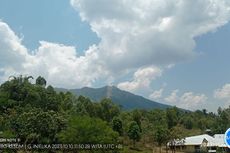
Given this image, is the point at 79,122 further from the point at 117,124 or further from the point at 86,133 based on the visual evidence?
the point at 117,124

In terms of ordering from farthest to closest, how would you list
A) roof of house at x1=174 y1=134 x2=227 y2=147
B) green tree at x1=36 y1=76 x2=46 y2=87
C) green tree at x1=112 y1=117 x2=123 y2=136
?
green tree at x1=36 y1=76 x2=46 y2=87 < roof of house at x1=174 y1=134 x2=227 y2=147 < green tree at x1=112 y1=117 x2=123 y2=136

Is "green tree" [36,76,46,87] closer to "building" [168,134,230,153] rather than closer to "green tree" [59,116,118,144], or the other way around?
"building" [168,134,230,153]

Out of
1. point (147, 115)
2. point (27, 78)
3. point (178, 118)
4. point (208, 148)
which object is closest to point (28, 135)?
point (27, 78)

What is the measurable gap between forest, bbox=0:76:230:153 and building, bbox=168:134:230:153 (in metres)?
1.94

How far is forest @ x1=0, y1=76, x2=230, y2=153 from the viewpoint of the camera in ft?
180

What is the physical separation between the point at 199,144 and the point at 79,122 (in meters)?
44.0

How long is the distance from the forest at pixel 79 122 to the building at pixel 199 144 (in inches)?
76.4

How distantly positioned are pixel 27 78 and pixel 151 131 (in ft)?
104

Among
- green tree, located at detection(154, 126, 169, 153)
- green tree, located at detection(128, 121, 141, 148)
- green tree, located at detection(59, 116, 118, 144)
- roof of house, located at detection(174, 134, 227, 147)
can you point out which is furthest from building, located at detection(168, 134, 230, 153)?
green tree, located at detection(59, 116, 118, 144)

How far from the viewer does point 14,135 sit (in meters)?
57.5

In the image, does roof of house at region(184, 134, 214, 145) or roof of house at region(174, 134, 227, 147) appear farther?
roof of house at region(184, 134, 214, 145)

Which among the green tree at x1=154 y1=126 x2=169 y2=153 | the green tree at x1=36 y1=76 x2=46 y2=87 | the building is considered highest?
the green tree at x1=36 y1=76 x2=46 y2=87

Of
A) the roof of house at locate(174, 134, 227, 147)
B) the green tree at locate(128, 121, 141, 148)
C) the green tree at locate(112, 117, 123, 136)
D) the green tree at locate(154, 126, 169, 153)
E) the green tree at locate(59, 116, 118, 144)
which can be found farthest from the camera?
the roof of house at locate(174, 134, 227, 147)

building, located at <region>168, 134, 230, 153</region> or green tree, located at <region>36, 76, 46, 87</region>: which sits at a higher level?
green tree, located at <region>36, 76, 46, 87</region>
